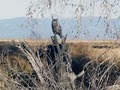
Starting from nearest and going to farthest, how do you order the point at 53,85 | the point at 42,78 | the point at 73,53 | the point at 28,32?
1. the point at 53,85
2. the point at 42,78
3. the point at 28,32
4. the point at 73,53

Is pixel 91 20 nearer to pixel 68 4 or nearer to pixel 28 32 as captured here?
pixel 68 4

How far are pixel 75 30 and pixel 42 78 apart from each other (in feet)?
4.10

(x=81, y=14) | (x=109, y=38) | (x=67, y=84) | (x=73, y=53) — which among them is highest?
(x=81, y=14)

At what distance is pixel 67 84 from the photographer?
353 inches

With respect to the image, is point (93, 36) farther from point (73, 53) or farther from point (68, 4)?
point (73, 53)

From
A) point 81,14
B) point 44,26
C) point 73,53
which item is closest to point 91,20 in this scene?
point 81,14

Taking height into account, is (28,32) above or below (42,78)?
above

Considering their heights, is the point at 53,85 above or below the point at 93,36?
below

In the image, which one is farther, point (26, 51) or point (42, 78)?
point (26, 51)

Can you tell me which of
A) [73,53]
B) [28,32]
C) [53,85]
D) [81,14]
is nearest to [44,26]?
[28,32]

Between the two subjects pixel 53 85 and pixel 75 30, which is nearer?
pixel 53 85

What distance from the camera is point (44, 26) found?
9.98 metres

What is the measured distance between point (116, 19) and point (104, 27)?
307mm

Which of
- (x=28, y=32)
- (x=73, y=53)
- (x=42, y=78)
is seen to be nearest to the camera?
(x=42, y=78)
